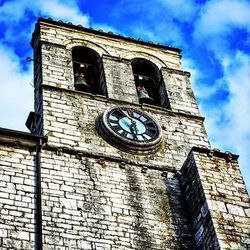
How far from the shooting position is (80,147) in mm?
12336

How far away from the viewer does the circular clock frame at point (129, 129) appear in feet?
42.0

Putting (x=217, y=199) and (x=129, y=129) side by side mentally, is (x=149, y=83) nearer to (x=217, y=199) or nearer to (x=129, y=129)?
(x=129, y=129)

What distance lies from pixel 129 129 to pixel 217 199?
9.02ft

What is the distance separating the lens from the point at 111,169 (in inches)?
470

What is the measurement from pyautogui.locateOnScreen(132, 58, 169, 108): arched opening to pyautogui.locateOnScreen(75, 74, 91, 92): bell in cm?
119

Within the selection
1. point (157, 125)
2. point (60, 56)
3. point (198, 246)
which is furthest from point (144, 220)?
point (60, 56)

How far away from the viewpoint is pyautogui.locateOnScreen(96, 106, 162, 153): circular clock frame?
12.8 metres

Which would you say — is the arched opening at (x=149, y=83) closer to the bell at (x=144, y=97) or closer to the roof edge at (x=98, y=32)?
the bell at (x=144, y=97)

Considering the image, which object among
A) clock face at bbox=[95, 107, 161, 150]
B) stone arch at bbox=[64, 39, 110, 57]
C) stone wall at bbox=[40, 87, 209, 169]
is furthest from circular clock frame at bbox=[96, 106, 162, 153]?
stone arch at bbox=[64, 39, 110, 57]

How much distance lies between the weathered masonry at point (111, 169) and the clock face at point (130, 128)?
22 mm

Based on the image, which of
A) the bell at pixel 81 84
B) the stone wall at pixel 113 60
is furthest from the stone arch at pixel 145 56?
the bell at pixel 81 84

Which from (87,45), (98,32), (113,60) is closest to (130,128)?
(113,60)

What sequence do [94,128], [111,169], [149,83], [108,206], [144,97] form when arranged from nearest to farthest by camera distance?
1. [108,206]
2. [111,169]
3. [94,128]
4. [144,97]
5. [149,83]

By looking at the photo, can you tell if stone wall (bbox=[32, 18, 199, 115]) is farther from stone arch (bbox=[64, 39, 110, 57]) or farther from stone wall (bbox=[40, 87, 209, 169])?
stone wall (bbox=[40, 87, 209, 169])
